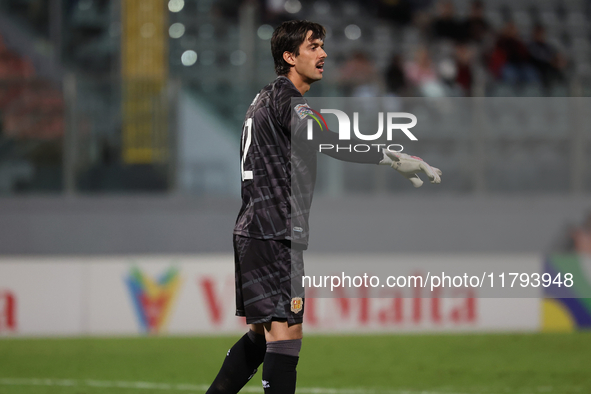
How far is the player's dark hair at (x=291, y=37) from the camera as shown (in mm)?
2918

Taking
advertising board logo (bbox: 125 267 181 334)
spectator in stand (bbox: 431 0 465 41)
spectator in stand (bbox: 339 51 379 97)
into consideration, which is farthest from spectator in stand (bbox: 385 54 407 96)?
advertising board logo (bbox: 125 267 181 334)

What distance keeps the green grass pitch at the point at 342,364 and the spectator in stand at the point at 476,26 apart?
4312 millimetres

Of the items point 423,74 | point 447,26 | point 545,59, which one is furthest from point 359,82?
point 545,59

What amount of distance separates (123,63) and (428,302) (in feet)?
16.0

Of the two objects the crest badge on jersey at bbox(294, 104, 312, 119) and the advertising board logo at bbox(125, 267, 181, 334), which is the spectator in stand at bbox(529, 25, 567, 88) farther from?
the crest badge on jersey at bbox(294, 104, 312, 119)

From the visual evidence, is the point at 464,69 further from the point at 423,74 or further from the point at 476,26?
the point at 476,26

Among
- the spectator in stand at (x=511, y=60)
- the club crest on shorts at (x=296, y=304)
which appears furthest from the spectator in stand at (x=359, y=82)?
the club crest on shorts at (x=296, y=304)

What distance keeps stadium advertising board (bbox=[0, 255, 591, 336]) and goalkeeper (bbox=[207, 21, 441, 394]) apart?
473cm

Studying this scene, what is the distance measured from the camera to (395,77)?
29.7ft

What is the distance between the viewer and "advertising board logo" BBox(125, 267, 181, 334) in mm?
7730

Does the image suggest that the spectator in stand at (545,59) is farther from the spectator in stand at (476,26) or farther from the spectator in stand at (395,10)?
the spectator in stand at (395,10)

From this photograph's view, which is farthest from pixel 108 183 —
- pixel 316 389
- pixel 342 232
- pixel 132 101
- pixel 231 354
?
pixel 231 354

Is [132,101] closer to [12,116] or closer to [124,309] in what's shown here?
[12,116]

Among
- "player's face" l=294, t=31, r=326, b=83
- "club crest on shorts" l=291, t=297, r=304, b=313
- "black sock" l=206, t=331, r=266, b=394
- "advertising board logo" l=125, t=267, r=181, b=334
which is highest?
"player's face" l=294, t=31, r=326, b=83
